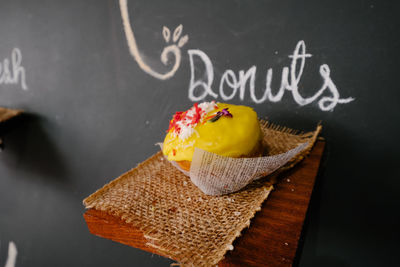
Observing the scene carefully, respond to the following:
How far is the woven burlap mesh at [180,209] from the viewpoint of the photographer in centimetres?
47

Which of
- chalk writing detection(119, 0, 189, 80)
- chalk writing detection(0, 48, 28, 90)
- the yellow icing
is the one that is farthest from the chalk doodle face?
chalk writing detection(0, 48, 28, 90)

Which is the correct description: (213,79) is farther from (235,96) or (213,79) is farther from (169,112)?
(169,112)

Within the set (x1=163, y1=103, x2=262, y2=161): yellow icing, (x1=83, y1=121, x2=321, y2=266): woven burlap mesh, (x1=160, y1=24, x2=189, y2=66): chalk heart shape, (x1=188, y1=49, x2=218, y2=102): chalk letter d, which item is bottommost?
(x1=83, y1=121, x2=321, y2=266): woven burlap mesh

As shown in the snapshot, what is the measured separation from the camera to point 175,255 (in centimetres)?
46

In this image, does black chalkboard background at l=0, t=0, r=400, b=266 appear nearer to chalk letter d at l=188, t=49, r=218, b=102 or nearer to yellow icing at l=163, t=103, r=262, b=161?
chalk letter d at l=188, t=49, r=218, b=102

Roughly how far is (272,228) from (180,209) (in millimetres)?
193

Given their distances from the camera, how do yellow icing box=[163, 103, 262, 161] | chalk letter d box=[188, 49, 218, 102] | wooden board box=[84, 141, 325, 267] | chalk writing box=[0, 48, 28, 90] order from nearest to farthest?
1. wooden board box=[84, 141, 325, 267]
2. yellow icing box=[163, 103, 262, 161]
3. chalk letter d box=[188, 49, 218, 102]
4. chalk writing box=[0, 48, 28, 90]

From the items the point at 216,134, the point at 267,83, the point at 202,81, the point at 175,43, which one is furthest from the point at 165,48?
the point at 216,134

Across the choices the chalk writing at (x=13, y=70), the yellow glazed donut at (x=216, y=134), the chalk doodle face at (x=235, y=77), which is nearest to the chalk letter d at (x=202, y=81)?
A: the chalk doodle face at (x=235, y=77)

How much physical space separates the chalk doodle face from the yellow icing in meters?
0.36

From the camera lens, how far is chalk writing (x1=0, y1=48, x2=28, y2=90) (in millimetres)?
1377

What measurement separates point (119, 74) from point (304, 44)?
0.79 metres

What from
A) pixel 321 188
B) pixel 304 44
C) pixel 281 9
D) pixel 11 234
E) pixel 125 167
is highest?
pixel 281 9

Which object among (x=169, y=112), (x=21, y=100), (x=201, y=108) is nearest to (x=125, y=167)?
(x=169, y=112)
